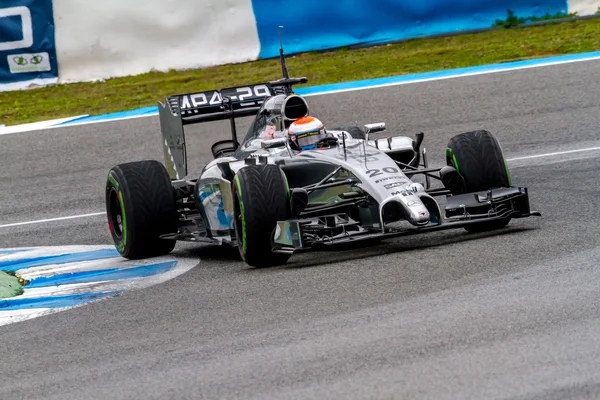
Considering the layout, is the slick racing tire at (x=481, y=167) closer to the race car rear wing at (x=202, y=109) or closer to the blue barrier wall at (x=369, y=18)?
the race car rear wing at (x=202, y=109)

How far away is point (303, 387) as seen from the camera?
474cm

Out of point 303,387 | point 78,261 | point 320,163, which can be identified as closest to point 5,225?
point 78,261

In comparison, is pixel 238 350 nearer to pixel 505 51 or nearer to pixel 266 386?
pixel 266 386

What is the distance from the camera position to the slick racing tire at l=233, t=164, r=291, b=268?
7574 millimetres

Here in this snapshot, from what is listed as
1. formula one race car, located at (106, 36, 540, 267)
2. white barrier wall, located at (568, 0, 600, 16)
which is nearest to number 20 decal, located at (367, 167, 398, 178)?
formula one race car, located at (106, 36, 540, 267)

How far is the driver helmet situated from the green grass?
20.7 feet

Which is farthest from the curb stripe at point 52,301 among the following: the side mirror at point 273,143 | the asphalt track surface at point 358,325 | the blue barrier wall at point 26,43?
the blue barrier wall at point 26,43

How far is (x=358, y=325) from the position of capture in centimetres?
566

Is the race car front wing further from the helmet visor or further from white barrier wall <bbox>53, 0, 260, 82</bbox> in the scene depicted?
white barrier wall <bbox>53, 0, 260, 82</bbox>

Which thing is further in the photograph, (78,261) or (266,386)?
(78,261)

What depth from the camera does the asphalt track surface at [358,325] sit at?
4.74m

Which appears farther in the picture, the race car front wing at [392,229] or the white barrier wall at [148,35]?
the white barrier wall at [148,35]

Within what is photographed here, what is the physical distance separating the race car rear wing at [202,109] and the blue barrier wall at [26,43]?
219 inches

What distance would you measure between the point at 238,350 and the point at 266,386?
674mm
